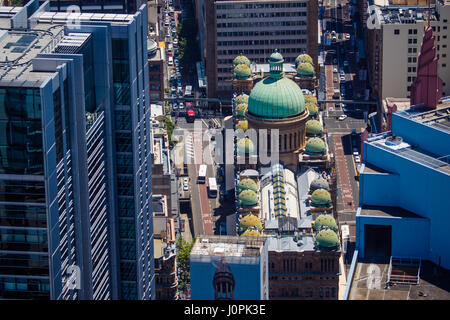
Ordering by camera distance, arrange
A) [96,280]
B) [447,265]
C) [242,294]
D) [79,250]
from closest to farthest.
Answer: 1. [447,265]
2. [242,294]
3. [79,250]
4. [96,280]

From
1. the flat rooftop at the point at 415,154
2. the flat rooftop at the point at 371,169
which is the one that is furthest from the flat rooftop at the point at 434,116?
the flat rooftop at the point at 371,169

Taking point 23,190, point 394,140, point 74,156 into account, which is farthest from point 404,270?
point 74,156

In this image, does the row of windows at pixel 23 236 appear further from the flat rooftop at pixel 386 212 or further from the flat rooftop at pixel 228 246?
the flat rooftop at pixel 386 212

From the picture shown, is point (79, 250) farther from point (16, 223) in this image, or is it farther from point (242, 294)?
point (242, 294)

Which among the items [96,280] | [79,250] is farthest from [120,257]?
[79,250]

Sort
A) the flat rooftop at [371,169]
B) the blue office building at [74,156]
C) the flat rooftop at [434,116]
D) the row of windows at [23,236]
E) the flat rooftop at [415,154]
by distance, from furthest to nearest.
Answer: the row of windows at [23,236] → the blue office building at [74,156] → the flat rooftop at [434,116] → the flat rooftop at [371,169] → the flat rooftop at [415,154]

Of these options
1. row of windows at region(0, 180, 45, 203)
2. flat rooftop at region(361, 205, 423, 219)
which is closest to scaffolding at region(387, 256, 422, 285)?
flat rooftop at region(361, 205, 423, 219)

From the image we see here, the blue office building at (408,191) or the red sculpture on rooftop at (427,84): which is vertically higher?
the red sculpture on rooftop at (427,84)
